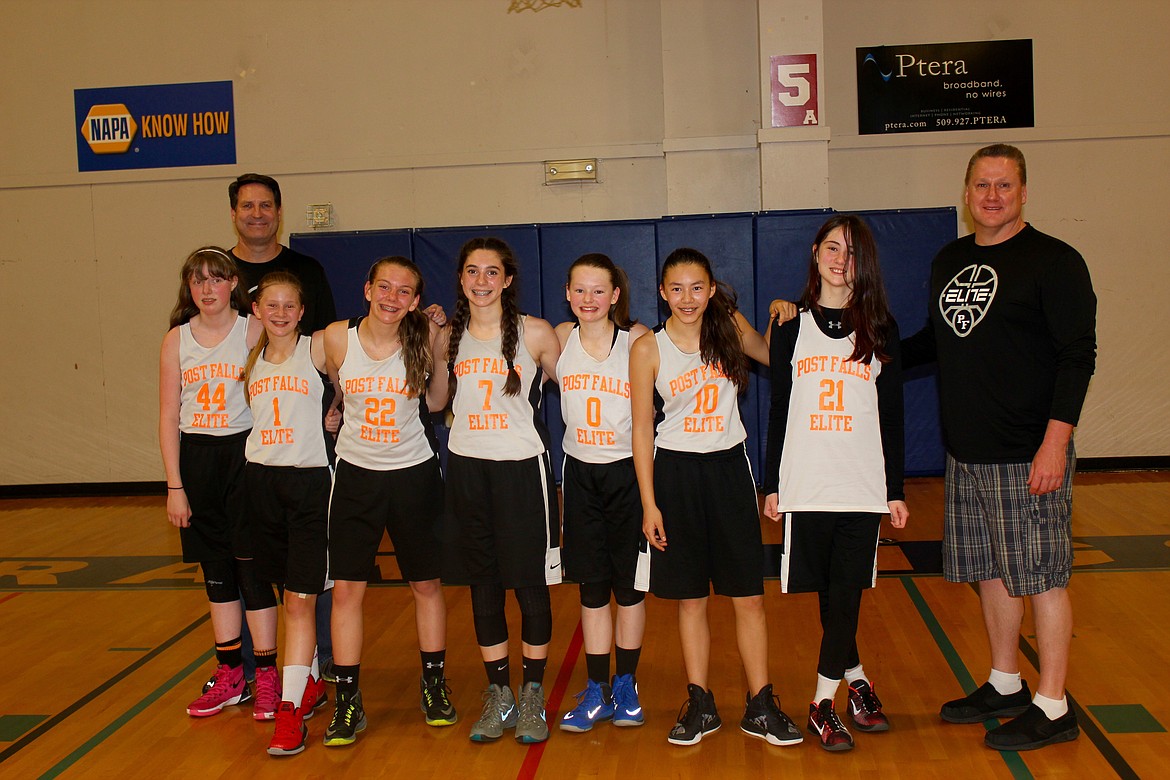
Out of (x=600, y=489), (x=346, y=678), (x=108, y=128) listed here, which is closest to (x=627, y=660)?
(x=600, y=489)

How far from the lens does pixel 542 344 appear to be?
10.1 feet

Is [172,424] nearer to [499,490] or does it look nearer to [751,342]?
[499,490]

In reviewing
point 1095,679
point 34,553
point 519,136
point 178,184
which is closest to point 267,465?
point 1095,679

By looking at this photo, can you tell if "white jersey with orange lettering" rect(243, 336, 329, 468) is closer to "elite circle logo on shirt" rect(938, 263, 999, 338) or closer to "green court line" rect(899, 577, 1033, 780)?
"elite circle logo on shirt" rect(938, 263, 999, 338)

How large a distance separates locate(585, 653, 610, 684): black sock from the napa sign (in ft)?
19.8

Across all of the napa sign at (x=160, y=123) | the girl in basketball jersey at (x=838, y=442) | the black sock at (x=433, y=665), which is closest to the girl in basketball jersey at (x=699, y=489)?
the girl in basketball jersey at (x=838, y=442)

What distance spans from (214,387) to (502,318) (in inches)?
40.9

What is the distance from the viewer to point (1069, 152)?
7090 mm

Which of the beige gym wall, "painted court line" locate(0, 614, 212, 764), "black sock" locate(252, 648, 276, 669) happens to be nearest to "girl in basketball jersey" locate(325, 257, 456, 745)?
"black sock" locate(252, 648, 276, 669)

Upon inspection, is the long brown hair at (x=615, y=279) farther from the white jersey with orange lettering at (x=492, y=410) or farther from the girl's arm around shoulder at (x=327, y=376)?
the girl's arm around shoulder at (x=327, y=376)

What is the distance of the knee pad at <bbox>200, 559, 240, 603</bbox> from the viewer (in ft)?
10.8

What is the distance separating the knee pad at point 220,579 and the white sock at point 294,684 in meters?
0.44

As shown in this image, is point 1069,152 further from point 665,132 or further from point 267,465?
point 267,465

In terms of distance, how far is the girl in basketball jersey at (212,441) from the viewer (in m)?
3.23
